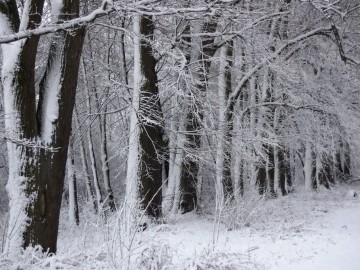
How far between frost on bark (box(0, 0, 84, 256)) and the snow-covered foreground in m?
0.46

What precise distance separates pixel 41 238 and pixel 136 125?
13.0 feet

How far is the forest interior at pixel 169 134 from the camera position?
4.71 m

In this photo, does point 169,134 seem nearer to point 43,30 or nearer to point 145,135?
point 145,135

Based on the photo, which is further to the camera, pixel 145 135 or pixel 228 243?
pixel 145 135

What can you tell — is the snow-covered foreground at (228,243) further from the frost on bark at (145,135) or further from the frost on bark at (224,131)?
the frost on bark at (224,131)

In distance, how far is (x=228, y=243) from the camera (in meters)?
7.36

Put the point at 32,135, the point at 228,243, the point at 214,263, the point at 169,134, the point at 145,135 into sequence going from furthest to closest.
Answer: the point at 169,134, the point at 145,135, the point at 228,243, the point at 32,135, the point at 214,263

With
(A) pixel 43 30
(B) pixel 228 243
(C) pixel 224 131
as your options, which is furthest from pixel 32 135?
(C) pixel 224 131

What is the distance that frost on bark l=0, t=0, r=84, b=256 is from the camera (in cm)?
509

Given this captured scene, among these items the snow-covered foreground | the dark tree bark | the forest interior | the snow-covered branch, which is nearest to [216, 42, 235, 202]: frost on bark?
the forest interior

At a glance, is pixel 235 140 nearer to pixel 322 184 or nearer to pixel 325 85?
pixel 325 85

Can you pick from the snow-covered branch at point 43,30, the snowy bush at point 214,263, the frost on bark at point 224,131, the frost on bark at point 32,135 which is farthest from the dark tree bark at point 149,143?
the snowy bush at point 214,263

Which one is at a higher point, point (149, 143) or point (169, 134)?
point (169, 134)

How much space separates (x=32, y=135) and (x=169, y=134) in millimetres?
5389
